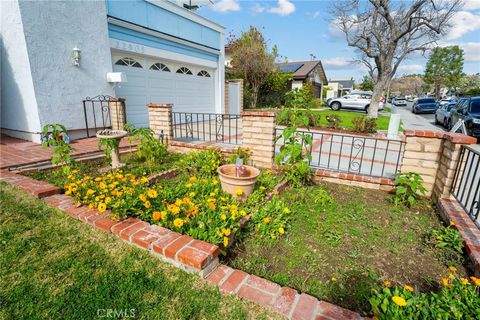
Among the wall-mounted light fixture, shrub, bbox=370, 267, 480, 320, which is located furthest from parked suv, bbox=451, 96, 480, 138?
the wall-mounted light fixture

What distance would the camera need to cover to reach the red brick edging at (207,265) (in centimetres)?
156

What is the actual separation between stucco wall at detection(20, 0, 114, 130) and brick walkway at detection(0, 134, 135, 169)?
2.10 feet

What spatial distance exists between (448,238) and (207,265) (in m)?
2.31

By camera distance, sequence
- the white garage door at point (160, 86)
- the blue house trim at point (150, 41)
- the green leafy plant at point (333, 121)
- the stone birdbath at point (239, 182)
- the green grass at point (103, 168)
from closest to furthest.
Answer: the stone birdbath at point (239, 182)
the green grass at point (103, 168)
the blue house trim at point (150, 41)
the white garage door at point (160, 86)
the green leafy plant at point (333, 121)

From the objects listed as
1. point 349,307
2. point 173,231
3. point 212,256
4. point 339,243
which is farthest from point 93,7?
point 349,307

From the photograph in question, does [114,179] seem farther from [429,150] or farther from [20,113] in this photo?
[20,113]

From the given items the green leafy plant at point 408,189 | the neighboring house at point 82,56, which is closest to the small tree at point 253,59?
the neighboring house at point 82,56

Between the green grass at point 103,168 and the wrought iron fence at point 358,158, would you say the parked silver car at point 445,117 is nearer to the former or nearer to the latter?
the wrought iron fence at point 358,158

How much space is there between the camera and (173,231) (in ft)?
7.32

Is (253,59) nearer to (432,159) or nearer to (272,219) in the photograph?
(432,159)

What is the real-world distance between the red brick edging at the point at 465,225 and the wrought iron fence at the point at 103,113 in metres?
6.61

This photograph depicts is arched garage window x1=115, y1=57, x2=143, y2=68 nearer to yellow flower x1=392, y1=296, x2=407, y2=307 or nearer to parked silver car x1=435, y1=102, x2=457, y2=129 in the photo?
yellow flower x1=392, y1=296, x2=407, y2=307

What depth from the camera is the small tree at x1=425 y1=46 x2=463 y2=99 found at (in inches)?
1934

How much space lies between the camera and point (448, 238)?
7.72ft
